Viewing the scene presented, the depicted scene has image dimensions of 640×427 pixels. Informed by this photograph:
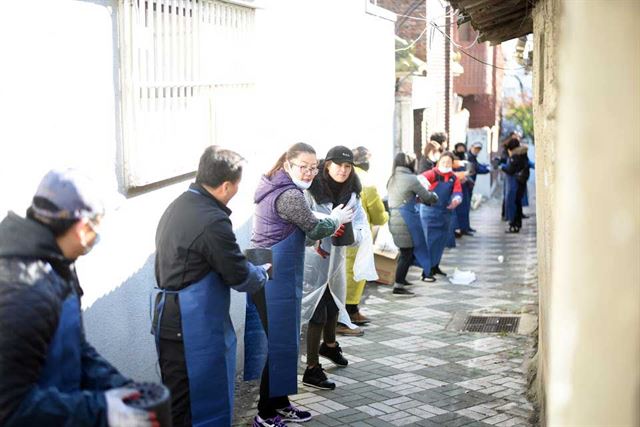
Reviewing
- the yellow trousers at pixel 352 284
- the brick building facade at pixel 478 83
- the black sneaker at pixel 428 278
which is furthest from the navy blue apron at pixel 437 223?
the brick building facade at pixel 478 83

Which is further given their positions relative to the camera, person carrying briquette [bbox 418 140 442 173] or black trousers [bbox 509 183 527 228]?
black trousers [bbox 509 183 527 228]

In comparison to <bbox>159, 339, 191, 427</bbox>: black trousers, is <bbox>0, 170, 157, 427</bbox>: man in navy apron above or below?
above

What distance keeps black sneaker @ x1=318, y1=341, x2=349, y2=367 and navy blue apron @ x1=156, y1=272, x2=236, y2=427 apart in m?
2.84

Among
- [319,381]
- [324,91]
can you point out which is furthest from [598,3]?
[324,91]

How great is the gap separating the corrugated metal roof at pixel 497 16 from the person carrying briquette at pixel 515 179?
889cm

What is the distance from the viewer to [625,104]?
3.53m

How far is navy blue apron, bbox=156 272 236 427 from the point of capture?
4766 mm

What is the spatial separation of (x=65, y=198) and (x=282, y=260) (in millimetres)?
3040

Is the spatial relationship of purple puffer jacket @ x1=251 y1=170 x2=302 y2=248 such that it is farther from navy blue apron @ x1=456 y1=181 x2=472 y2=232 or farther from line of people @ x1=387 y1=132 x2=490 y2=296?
navy blue apron @ x1=456 y1=181 x2=472 y2=232

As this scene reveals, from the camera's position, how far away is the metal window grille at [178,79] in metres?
5.93

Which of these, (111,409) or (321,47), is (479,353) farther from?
(111,409)

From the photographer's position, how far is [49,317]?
10.0 feet

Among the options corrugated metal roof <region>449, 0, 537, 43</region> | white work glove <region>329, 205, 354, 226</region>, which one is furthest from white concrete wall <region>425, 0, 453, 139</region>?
white work glove <region>329, 205, 354, 226</region>

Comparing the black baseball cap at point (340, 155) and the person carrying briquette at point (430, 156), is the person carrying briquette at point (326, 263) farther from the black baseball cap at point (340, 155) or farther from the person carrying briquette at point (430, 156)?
the person carrying briquette at point (430, 156)
